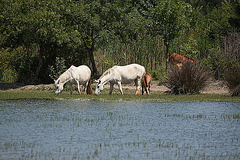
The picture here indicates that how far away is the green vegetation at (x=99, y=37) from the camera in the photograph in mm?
28516

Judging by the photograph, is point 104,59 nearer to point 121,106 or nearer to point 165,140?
point 121,106

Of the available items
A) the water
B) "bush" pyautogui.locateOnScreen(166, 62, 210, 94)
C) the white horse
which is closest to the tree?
"bush" pyautogui.locateOnScreen(166, 62, 210, 94)

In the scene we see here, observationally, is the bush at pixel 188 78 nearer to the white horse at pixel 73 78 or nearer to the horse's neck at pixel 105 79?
the horse's neck at pixel 105 79

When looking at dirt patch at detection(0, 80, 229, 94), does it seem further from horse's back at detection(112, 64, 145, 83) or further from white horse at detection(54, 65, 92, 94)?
white horse at detection(54, 65, 92, 94)

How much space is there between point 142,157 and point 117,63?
24296 millimetres

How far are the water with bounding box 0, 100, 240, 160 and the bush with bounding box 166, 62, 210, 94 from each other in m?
4.96

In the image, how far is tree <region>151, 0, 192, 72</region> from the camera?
30203 millimetres

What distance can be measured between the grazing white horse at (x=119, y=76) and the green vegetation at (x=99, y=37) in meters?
4.81

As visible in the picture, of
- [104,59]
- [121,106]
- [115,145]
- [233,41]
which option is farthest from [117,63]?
[115,145]

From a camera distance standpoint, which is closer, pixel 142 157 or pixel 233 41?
pixel 142 157

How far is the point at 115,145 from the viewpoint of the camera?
9.91 meters

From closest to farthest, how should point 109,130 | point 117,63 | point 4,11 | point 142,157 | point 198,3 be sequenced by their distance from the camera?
point 142,157
point 109,130
point 4,11
point 117,63
point 198,3

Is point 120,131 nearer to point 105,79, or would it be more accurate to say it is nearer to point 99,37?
point 105,79

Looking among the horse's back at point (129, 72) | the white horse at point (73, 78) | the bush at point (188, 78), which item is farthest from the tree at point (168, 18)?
the white horse at point (73, 78)
